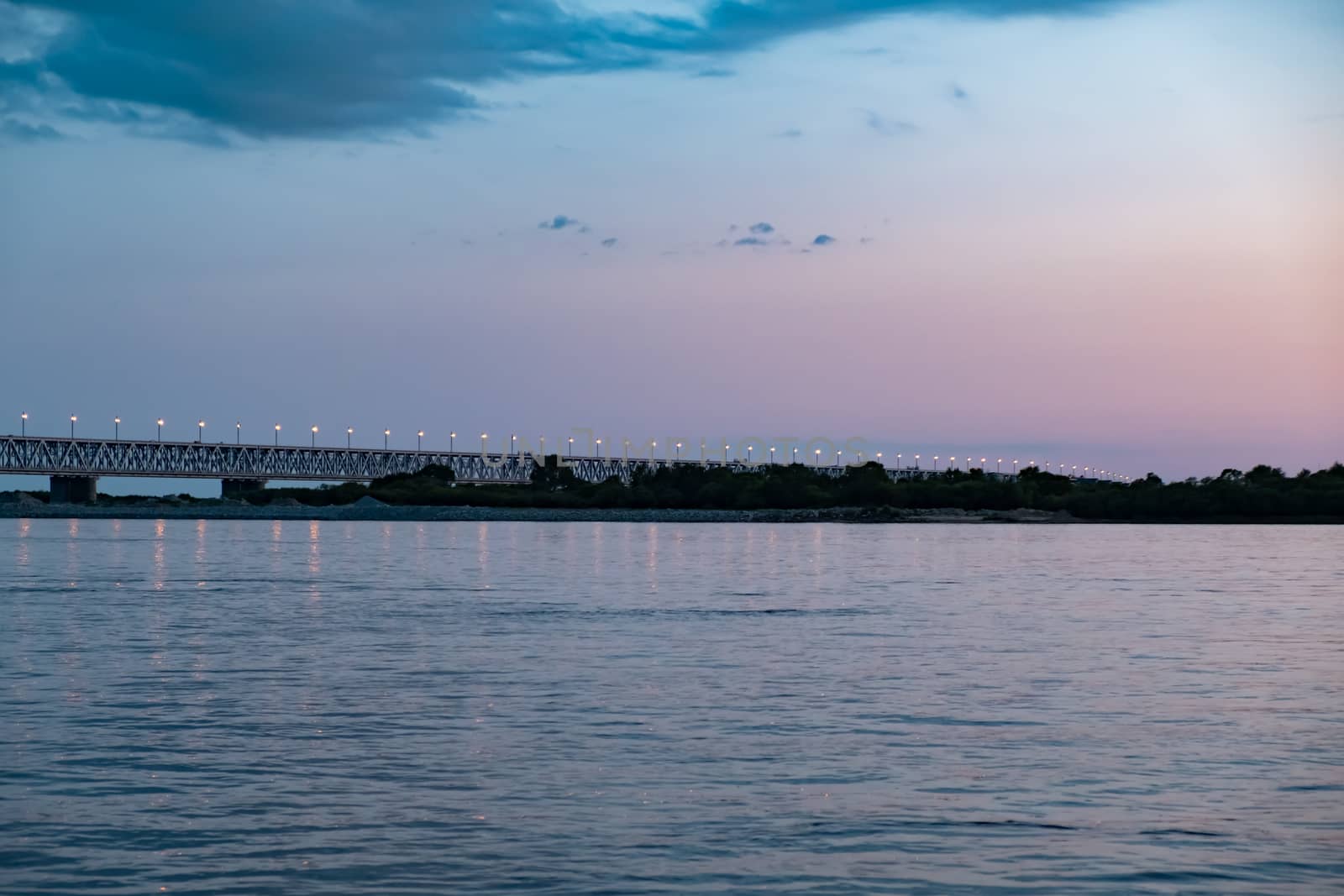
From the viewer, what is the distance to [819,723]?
20.8 meters

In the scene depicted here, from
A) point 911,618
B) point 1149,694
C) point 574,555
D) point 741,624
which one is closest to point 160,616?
point 741,624

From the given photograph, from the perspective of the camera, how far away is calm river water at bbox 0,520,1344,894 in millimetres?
12992

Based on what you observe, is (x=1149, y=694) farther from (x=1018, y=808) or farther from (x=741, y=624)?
(x=741, y=624)

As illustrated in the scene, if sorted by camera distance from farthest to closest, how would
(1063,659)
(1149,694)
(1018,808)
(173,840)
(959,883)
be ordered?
(1063,659), (1149,694), (1018,808), (173,840), (959,883)

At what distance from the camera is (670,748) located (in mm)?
18672

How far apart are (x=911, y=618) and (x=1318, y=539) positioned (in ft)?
334

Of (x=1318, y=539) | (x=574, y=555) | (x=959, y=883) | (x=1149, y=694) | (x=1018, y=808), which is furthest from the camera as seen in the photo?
(x=1318, y=539)

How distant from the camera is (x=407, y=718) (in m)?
21.2

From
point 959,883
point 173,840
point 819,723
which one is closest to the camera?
point 959,883

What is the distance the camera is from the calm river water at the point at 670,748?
13.0 m

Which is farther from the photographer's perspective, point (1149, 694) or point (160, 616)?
point (160, 616)

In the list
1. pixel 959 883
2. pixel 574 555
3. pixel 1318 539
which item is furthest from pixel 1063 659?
pixel 1318 539

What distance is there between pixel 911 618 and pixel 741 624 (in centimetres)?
483

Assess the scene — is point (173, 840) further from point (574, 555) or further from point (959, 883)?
point (574, 555)
